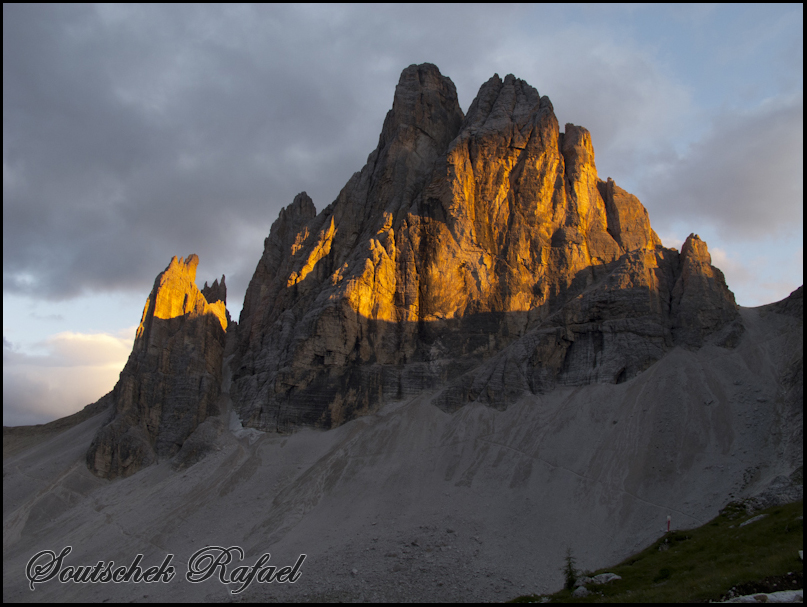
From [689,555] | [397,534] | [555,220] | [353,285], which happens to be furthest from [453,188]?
[689,555]

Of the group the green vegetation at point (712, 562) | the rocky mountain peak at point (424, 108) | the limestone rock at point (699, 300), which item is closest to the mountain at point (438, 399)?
the limestone rock at point (699, 300)

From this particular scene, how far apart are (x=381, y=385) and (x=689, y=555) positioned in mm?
46513

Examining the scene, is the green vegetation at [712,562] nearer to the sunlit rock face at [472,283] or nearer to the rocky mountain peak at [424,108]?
the sunlit rock face at [472,283]

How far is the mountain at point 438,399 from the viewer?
157 feet

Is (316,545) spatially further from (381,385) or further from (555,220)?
(555,220)

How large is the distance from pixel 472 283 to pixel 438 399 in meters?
20.3

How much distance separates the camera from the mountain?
47969 mm

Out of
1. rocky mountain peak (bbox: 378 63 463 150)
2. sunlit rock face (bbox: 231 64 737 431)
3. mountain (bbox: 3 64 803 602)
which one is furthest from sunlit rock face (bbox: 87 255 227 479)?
rocky mountain peak (bbox: 378 63 463 150)

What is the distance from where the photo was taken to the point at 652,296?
70.6 m

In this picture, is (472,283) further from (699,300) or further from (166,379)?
(166,379)

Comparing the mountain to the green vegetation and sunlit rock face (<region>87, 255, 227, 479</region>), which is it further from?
the green vegetation

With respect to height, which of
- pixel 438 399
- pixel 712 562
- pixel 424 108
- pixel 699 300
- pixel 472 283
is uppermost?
pixel 424 108

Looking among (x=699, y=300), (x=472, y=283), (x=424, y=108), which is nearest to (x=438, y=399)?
(x=472, y=283)

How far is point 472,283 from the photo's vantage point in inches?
3223
